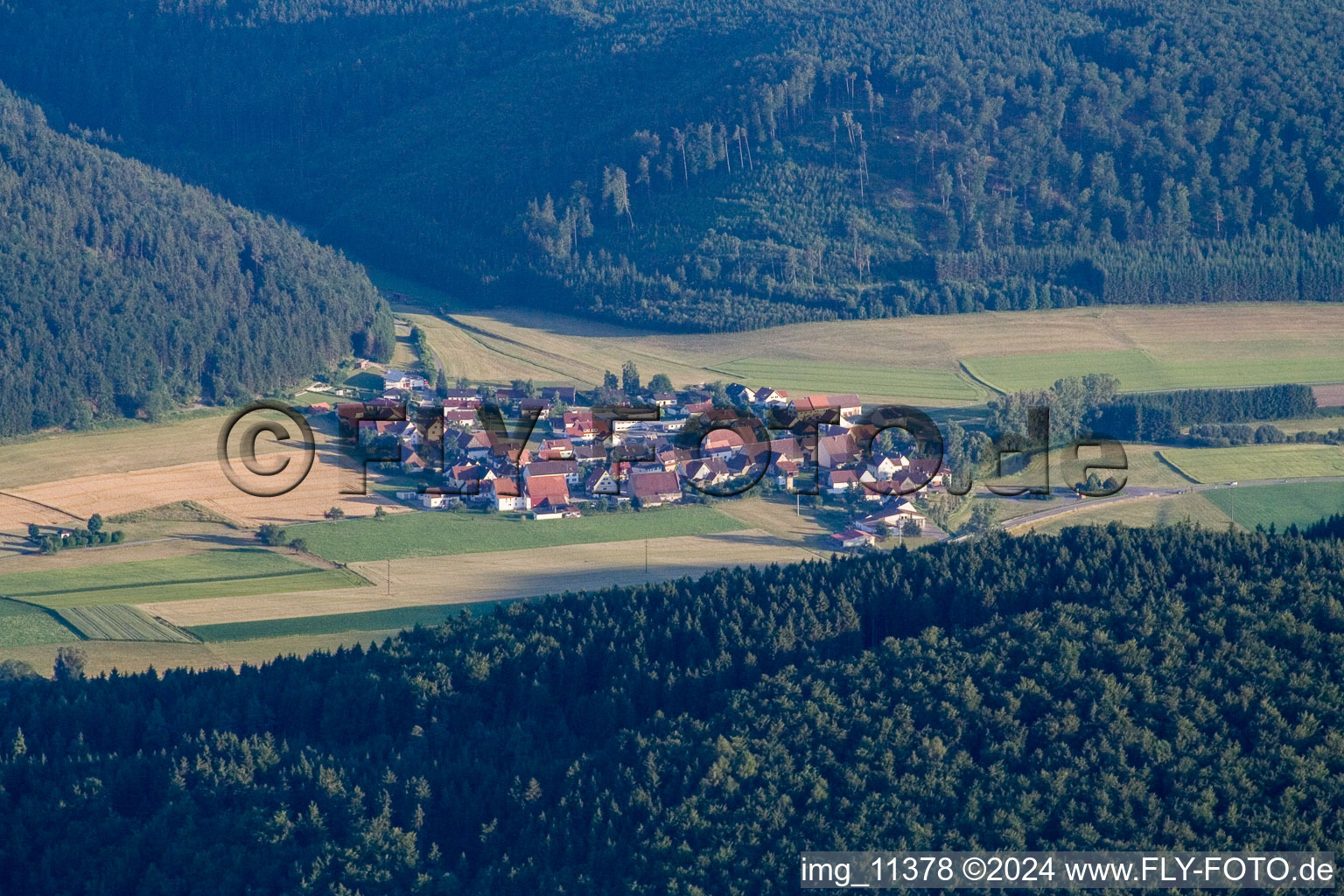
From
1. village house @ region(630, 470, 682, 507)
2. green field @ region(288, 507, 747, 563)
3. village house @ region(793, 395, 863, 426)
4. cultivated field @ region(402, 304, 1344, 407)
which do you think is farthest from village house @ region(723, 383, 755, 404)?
green field @ region(288, 507, 747, 563)

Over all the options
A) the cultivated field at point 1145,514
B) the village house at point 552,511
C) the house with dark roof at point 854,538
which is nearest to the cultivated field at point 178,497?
the village house at point 552,511

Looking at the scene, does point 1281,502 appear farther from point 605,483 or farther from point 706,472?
point 605,483

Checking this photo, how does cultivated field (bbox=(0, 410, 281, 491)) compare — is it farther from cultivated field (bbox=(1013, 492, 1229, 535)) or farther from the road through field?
cultivated field (bbox=(1013, 492, 1229, 535))

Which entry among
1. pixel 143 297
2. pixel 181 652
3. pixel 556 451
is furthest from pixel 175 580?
pixel 143 297

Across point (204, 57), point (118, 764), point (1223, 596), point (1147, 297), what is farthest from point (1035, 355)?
point (204, 57)

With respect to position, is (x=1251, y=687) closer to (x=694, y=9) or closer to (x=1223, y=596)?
(x=1223, y=596)
